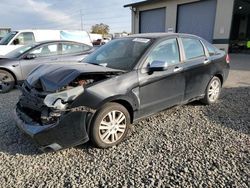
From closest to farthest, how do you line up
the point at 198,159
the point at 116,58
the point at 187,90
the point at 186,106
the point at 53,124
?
the point at 53,124, the point at 198,159, the point at 116,58, the point at 187,90, the point at 186,106

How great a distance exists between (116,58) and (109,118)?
1.17m

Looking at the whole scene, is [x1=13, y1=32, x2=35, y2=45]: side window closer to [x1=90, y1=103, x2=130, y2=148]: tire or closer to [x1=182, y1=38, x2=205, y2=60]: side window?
[x1=182, y1=38, x2=205, y2=60]: side window

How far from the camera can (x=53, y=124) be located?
269 centimetres

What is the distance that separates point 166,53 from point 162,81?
53 centimetres

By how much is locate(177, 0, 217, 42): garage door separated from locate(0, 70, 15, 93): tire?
40.7 ft

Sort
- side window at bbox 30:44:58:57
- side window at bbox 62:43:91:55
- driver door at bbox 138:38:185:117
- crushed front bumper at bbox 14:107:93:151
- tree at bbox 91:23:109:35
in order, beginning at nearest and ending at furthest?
crushed front bumper at bbox 14:107:93:151 → driver door at bbox 138:38:185:117 → side window at bbox 30:44:58:57 → side window at bbox 62:43:91:55 → tree at bbox 91:23:109:35

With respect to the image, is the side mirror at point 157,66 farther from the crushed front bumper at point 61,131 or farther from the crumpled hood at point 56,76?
the crushed front bumper at point 61,131

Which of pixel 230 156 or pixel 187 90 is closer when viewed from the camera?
pixel 230 156

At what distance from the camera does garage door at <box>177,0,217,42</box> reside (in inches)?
553

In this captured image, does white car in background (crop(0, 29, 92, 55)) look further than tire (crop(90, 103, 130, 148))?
Yes

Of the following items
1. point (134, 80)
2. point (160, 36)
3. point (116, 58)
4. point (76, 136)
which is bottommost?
point (76, 136)

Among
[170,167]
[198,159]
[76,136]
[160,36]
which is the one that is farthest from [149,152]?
[160,36]

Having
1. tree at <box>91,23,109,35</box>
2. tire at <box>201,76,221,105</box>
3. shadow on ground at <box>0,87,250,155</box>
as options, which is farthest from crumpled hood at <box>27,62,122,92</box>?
tree at <box>91,23,109,35</box>

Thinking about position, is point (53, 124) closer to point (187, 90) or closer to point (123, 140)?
point (123, 140)
